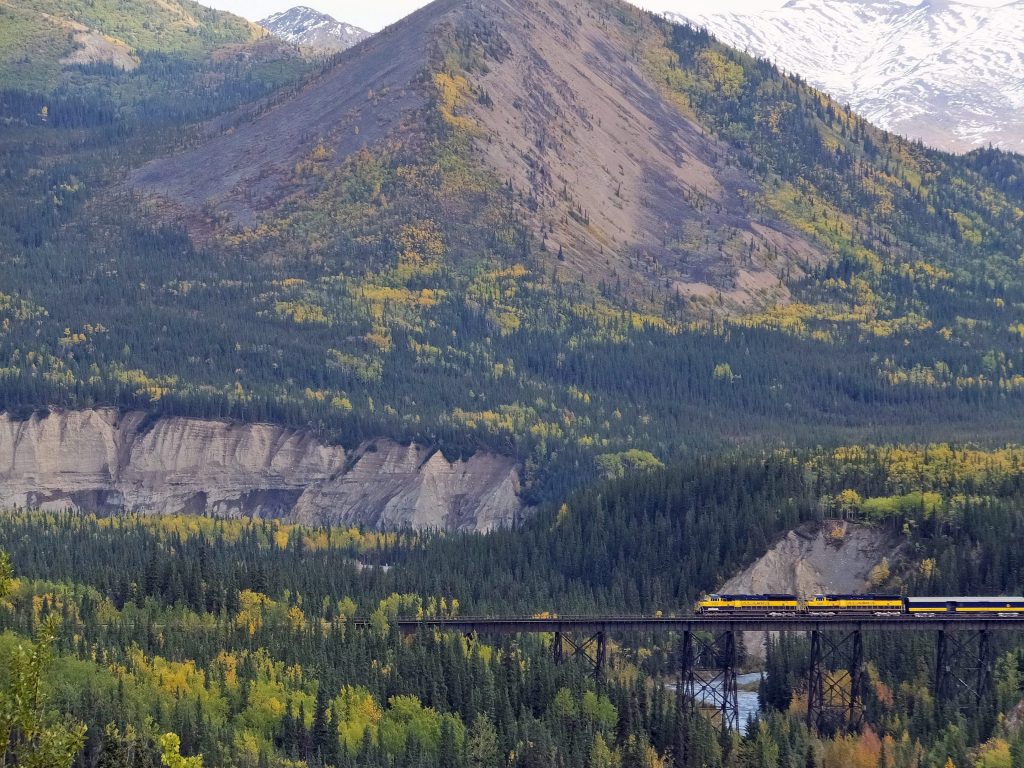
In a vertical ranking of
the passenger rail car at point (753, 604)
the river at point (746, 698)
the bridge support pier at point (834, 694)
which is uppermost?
the passenger rail car at point (753, 604)

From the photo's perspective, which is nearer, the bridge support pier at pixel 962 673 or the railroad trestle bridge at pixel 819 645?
the bridge support pier at pixel 962 673

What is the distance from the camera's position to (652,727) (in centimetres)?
16538

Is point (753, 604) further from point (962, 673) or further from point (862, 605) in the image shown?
point (962, 673)

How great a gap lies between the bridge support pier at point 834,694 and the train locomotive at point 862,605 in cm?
221

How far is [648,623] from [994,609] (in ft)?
80.1

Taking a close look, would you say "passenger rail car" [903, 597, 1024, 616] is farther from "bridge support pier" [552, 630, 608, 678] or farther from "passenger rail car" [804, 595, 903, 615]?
"bridge support pier" [552, 630, 608, 678]

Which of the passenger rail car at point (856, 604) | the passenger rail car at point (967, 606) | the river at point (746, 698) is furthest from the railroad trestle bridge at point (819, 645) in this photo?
the river at point (746, 698)

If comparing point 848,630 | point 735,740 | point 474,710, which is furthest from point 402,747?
point 848,630

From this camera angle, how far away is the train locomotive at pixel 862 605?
172 metres

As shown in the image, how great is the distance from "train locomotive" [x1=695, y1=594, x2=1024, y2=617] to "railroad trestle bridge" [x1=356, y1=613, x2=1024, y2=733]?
56 cm

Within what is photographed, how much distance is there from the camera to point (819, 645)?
174250 millimetres

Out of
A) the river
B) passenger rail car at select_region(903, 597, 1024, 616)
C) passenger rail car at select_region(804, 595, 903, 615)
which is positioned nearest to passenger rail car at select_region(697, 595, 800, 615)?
passenger rail car at select_region(804, 595, 903, 615)

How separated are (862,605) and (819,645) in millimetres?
4238

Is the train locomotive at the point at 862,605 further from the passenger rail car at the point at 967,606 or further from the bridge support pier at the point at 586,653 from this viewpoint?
the bridge support pier at the point at 586,653
